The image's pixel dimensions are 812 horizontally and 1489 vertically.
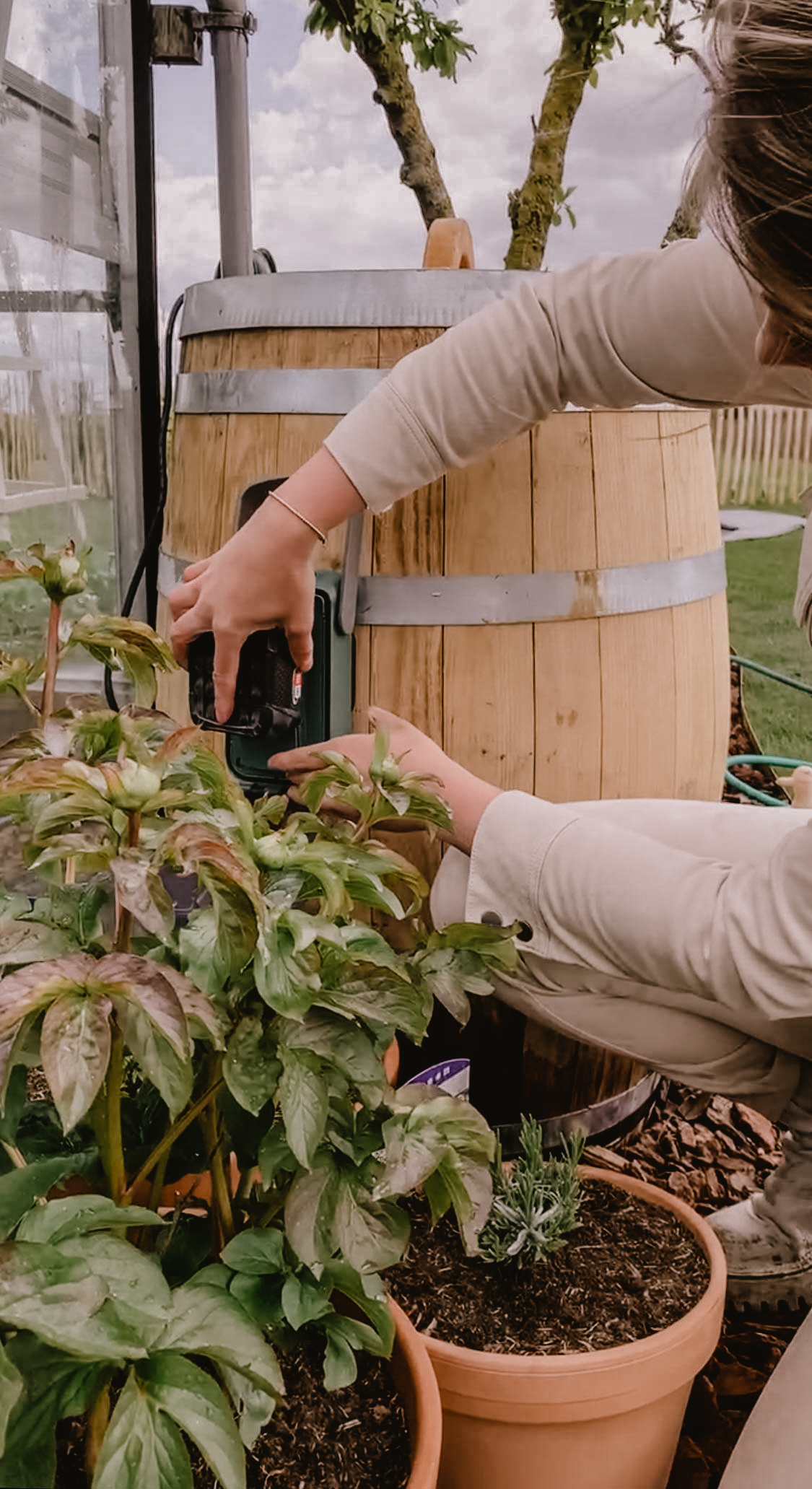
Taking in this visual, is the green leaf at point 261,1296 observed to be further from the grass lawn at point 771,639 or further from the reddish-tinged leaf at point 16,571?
the grass lawn at point 771,639

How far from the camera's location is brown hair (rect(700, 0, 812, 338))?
2.36 feet

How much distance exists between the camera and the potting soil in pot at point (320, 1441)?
641mm

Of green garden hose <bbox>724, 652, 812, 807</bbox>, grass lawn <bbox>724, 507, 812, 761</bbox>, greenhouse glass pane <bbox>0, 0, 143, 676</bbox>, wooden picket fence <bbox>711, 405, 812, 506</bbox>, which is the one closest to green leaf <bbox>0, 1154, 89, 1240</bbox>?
greenhouse glass pane <bbox>0, 0, 143, 676</bbox>

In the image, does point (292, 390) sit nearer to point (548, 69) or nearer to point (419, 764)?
point (419, 764)

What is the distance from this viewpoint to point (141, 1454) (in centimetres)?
44

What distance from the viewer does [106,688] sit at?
1.46 meters

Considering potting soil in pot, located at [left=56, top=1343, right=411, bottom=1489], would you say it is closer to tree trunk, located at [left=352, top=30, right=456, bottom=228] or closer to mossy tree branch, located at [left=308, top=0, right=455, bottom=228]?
tree trunk, located at [left=352, top=30, right=456, bottom=228]

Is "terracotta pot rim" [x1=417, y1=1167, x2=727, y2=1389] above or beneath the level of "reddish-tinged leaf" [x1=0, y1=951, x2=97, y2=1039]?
beneath

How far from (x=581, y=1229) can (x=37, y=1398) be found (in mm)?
612

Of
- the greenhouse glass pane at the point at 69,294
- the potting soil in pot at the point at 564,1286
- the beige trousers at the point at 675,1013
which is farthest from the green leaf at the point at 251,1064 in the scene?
the greenhouse glass pane at the point at 69,294

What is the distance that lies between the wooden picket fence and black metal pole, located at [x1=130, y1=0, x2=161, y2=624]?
1163 millimetres

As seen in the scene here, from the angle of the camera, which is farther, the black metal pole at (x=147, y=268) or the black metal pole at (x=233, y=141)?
the black metal pole at (x=147, y=268)

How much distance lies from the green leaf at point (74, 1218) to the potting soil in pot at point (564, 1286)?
479mm

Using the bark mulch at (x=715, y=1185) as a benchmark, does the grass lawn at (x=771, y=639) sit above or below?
above
